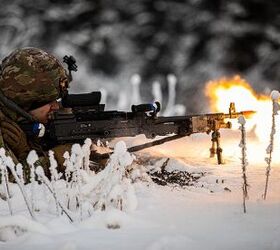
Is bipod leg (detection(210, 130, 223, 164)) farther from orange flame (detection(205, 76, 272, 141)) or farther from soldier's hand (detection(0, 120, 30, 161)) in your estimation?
soldier's hand (detection(0, 120, 30, 161))

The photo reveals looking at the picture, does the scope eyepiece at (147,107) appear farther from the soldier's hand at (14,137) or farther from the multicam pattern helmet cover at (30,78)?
the soldier's hand at (14,137)

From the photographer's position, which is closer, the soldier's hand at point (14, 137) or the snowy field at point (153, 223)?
the snowy field at point (153, 223)

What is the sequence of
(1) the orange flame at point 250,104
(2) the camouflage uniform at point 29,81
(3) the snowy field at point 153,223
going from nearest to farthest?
(3) the snowy field at point 153,223 < (2) the camouflage uniform at point 29,81 < (1) the orange flame at point 250,104

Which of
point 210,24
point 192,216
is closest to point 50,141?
point 192,216

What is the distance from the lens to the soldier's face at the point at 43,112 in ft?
16.4

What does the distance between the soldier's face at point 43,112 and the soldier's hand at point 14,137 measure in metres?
0.43

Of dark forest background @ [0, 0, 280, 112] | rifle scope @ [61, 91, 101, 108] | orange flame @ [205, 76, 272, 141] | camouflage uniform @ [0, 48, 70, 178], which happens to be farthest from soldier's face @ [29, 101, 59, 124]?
dark forest background @ [0, 0, 280, 112]

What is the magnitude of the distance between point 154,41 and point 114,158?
1041 cm

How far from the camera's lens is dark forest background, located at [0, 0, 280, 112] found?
39.5 ft

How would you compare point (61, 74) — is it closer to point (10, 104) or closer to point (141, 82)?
point (10, 104)

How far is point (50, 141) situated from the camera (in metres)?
5.04

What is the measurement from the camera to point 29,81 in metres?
4.83

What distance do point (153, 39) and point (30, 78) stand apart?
8.57 metres

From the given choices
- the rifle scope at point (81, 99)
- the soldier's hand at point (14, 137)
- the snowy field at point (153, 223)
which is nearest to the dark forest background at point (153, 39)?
the rifle scope at point (81, 99)
